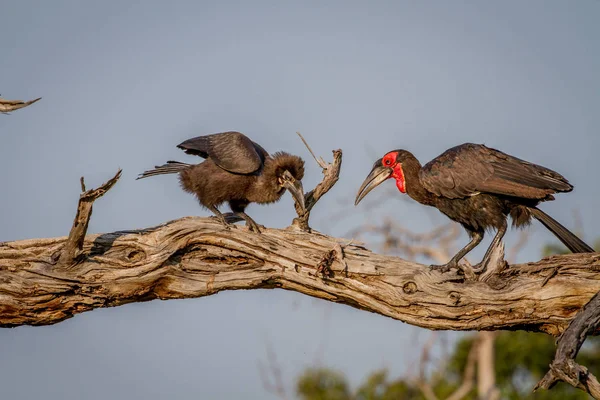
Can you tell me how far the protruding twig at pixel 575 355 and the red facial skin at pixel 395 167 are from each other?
2052mm

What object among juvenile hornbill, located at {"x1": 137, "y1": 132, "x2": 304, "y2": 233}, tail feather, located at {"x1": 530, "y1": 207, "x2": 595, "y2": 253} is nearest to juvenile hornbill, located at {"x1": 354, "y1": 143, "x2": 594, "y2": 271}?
tail feather, located at {"x1": 530, "y1": 207, "x2": 595, "y2": 253}

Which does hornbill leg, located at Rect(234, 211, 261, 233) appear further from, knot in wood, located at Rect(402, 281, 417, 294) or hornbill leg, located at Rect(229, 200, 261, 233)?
knot in wood, located at Rect(402, 281, 417, 294)

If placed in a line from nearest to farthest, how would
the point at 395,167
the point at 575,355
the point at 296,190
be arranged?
1. the point at 575,355
2. the point at 296,190
3. the point at 395,167

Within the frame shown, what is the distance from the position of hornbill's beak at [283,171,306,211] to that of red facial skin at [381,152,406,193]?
79cm

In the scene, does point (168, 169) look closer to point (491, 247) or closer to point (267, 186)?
point (267, 186)

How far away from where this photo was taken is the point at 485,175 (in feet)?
20.0

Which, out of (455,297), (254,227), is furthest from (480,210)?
(254,227)

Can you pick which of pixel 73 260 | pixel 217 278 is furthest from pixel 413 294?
pixel 73 260

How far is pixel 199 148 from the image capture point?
22.0 ft

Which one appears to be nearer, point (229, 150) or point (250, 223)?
A: point (250, 223)

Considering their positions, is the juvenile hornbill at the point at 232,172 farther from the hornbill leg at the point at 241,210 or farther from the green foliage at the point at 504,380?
the green foliage at the point at 504,380

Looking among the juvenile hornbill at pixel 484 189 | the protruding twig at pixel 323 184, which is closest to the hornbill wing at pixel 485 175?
the juvenile hornbill at pixel 484 189

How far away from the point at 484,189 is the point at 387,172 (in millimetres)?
957

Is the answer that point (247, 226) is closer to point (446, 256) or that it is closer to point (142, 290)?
point (142, 290)
